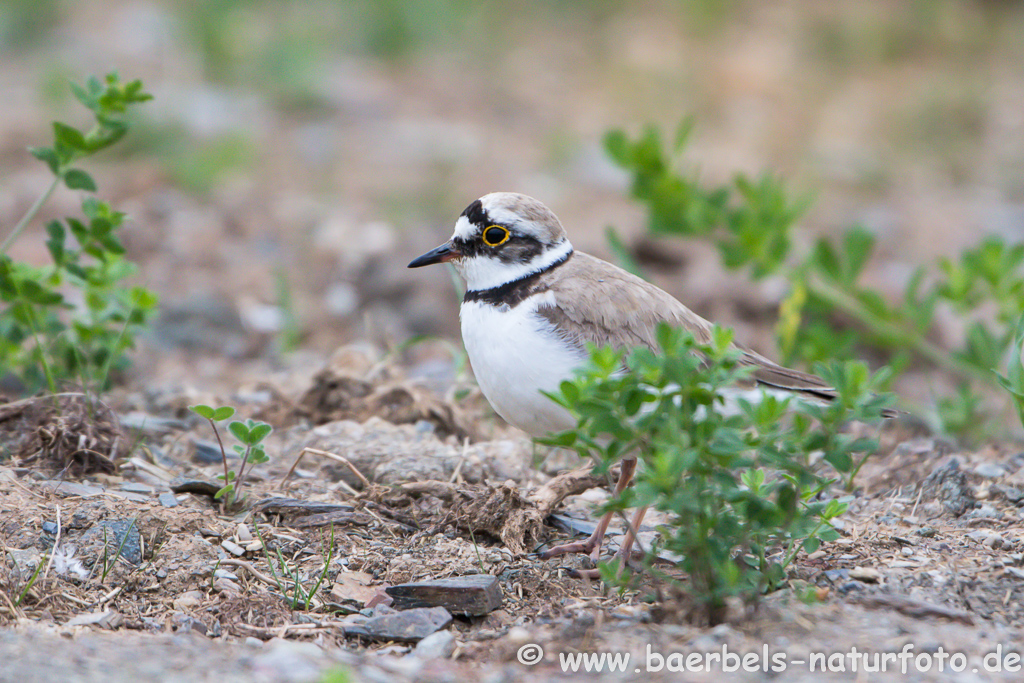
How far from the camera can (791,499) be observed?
258 centimetres

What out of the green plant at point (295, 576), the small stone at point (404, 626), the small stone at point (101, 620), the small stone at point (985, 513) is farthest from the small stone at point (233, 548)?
the small stone at point (985, 513)

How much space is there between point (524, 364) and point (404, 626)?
89 cm

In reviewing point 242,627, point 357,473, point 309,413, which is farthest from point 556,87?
point 242,627

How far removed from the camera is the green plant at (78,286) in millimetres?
3656

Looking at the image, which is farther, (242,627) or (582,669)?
(242,627)

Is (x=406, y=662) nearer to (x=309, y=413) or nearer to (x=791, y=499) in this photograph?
(x=791, y=499)

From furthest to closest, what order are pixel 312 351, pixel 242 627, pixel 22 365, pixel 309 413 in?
1. pixel 312 351
2. pixel 309 413
3. pixel 22 365
4. pixel 242 627

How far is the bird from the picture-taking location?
10.8 ft

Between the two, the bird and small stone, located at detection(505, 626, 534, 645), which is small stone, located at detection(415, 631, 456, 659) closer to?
small stone, located at detection(505, 626, 534, 645)

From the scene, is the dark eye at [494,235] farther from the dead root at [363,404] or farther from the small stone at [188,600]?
the small stone at [188,600]

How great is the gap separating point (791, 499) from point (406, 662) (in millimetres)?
1046

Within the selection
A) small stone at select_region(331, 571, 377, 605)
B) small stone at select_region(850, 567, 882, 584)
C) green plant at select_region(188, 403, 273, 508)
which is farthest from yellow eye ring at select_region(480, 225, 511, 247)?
small stone at select_region(850, 567, 882, 584)

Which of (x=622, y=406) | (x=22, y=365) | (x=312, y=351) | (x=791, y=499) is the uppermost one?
(x=622, y=406)

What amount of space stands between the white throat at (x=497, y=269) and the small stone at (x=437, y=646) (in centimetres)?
132
